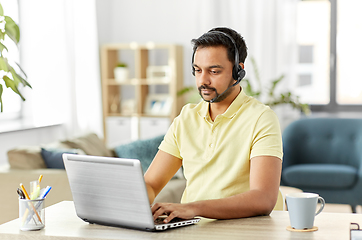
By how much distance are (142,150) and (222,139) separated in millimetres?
2212

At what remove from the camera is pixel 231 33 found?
164 centimetres

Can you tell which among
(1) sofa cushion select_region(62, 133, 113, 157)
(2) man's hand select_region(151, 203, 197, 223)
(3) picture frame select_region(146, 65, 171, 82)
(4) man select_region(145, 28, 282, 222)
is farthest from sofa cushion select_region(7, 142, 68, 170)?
(3) picture frame select_region(146, 65, 171, 82)

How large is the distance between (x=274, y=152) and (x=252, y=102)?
9.9 inches

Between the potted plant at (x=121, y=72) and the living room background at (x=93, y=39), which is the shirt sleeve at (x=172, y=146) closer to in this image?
the living room background at (x=93, y=39)

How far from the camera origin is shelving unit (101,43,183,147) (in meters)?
5.46

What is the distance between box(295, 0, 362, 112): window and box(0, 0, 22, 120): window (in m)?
2.99

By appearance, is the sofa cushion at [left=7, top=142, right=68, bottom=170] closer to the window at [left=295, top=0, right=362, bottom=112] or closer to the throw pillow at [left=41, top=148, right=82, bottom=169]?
the throw pillow at [left=41, top=148, right=82, bottom=169]

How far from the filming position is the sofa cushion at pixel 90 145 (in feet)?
11.9

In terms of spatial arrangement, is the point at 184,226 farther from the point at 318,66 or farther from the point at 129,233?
the point at 318,66

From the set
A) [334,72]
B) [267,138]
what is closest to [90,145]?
[267,138]

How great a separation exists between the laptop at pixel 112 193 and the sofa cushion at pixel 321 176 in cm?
283

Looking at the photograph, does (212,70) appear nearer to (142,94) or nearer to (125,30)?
(142,94)

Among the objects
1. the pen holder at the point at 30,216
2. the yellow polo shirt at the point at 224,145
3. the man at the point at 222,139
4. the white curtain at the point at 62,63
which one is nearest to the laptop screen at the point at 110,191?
the pen holder at the point at 30,216

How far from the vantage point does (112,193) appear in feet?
4.17
